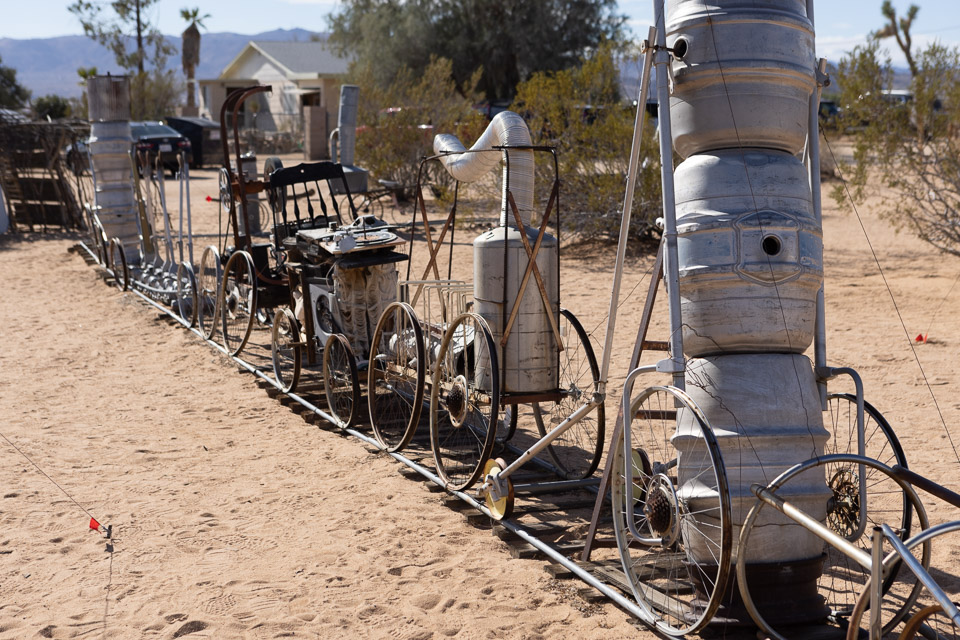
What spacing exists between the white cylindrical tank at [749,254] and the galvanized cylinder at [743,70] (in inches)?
4.5

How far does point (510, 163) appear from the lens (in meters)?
5.72

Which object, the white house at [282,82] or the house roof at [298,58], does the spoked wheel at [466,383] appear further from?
the house roof at [298,58]

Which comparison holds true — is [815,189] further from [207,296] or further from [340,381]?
[207,296]

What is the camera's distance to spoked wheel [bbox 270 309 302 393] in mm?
8086

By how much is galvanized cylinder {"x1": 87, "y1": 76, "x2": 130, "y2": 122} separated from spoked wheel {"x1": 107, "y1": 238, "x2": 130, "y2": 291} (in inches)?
72.5

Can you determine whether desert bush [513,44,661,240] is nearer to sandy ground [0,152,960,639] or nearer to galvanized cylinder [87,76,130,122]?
sandy ground [0,152,960,639]

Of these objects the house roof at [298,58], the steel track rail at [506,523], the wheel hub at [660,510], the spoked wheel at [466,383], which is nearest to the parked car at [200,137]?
the house roof at [298,58]

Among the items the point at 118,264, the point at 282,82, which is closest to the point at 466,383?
the point at 118,264

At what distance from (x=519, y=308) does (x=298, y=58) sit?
45939 millimetres

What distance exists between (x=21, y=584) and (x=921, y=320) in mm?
9496

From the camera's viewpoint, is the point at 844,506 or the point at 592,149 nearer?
the point at 844,506

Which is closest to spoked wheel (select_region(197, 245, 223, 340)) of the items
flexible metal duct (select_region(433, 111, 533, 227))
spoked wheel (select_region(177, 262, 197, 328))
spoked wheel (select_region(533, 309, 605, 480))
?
spoked wheel (select_region(177, 262, 197, 328))

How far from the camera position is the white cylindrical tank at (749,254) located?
4.05m

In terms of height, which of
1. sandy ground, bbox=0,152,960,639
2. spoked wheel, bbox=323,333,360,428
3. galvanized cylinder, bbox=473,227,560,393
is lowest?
sandy ground, bbox=0,152,960,639
